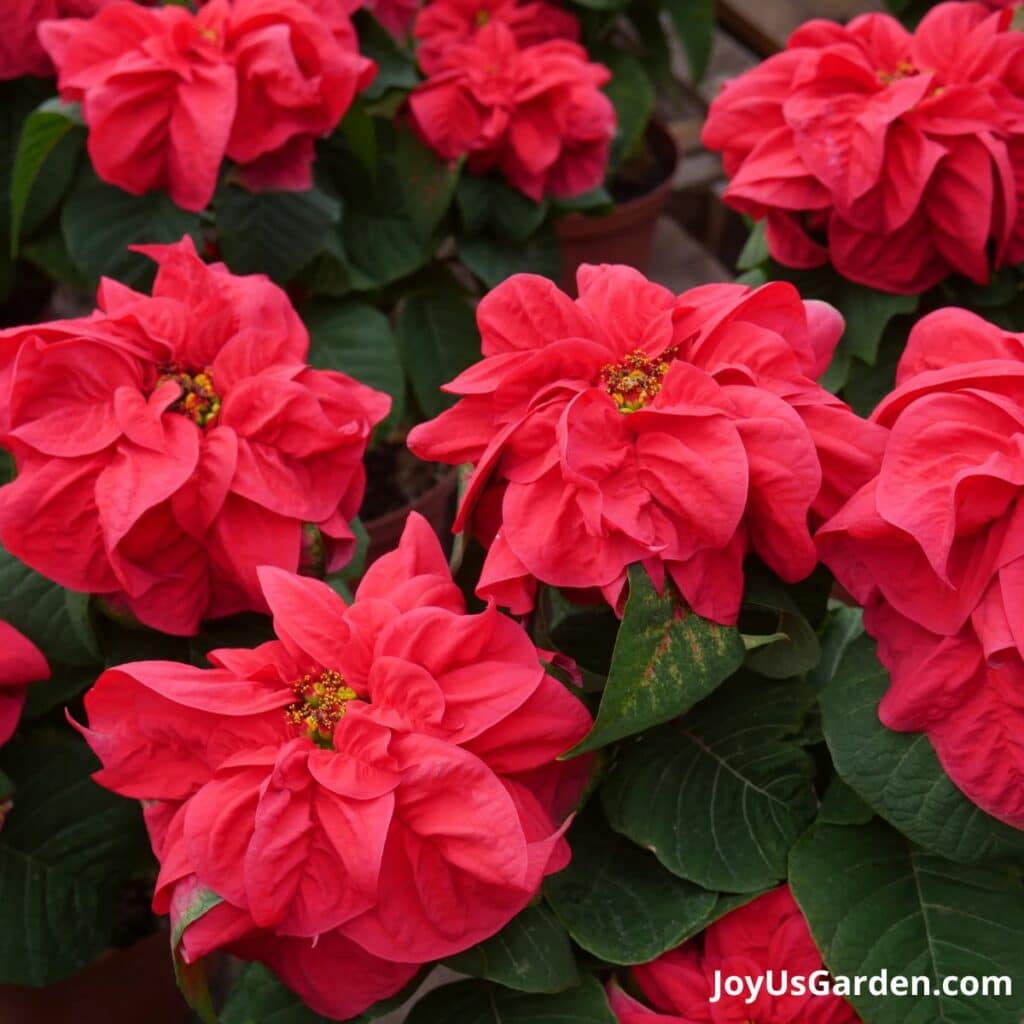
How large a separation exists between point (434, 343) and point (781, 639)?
0.77m

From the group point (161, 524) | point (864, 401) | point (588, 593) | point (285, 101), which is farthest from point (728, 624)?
point (285, 101)

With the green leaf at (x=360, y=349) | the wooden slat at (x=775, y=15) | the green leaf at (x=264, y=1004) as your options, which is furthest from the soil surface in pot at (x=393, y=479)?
the wooden slat at (x=775, y=15)

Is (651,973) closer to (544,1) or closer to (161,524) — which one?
(161,524)

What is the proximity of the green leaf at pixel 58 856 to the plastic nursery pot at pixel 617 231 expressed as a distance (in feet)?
3.25

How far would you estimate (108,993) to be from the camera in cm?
94

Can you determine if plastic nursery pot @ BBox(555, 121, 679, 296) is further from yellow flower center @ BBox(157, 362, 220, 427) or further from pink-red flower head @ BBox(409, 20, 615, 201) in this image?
yellow flower center @ BBox(157, 362, 220, 427)

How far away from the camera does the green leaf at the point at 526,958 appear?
61 cm

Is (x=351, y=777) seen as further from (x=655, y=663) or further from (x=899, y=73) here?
(x=899, y=73)

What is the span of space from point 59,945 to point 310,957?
1.00 feet

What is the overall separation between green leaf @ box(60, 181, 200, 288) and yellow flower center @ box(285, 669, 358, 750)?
2.01ft

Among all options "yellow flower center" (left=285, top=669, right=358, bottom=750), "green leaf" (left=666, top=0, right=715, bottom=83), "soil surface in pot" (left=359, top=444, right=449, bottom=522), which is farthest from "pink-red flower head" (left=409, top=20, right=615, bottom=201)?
"yellow flower center" (left=285, top=669, right=358, bottom=750)

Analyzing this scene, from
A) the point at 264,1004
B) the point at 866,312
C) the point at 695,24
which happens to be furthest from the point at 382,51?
the point at 264,1004

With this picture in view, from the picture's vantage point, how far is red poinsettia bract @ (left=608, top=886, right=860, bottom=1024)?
0.62 m

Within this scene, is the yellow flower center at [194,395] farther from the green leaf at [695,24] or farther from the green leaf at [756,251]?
the green leaf at [695,24]
